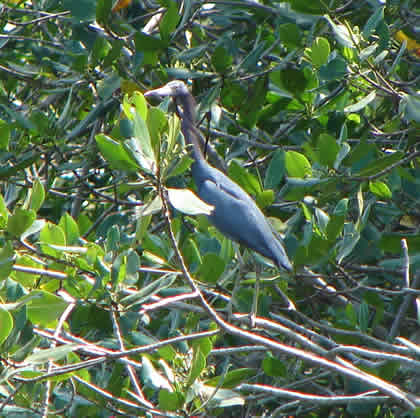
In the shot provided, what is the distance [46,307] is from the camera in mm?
2764

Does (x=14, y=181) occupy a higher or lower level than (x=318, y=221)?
lower

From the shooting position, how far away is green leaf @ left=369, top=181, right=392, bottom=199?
135 inches

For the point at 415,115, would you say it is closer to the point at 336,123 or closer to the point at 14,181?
the point at 336,123

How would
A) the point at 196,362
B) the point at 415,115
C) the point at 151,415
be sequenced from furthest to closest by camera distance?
1. the point at 415,115
2. the point at 151,415
3. the point at 196,362

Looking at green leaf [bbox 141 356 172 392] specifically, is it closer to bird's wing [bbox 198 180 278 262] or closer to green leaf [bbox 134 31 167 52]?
bird's wing [bbox 198 180 278 262]

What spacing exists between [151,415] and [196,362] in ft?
1.05

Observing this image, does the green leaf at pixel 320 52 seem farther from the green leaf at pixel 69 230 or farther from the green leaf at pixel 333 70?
the green leaf at pixel 69 230

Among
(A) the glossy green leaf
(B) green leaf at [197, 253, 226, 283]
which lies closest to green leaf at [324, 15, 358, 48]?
(A) the glossy green leaf

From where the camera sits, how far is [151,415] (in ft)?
9.07

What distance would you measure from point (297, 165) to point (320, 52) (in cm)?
54

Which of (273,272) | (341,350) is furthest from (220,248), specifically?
(341,350)

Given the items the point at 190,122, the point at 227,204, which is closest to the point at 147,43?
the point at 190,122

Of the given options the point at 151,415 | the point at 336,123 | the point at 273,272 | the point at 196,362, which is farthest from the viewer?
the point at 336,123

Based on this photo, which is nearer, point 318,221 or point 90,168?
point 318,221
